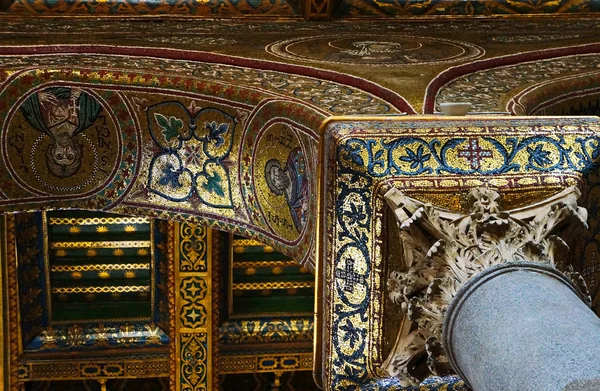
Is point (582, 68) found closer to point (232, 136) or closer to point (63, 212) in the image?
point (232, 136)

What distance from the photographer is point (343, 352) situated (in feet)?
15.5

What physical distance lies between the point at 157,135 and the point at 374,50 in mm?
1263

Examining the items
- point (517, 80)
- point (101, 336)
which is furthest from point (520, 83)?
point (101, 336)

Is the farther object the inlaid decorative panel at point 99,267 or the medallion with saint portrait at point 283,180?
the inlaid decorative panel at point 99,267

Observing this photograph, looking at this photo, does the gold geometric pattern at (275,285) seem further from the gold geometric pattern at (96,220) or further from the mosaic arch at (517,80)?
the mosaic arch at (517,80)

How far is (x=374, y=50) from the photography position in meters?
6.41

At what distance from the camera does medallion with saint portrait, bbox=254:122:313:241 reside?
17.5ft

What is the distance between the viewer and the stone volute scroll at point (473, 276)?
12.9ft

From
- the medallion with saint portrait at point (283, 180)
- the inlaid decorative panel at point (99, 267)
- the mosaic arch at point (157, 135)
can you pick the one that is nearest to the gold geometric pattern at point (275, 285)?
the inlaid decorative panel at point (99, 267)

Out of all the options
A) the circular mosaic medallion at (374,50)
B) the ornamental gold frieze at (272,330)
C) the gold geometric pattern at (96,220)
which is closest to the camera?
the circular mosaic medallion at (374,50)

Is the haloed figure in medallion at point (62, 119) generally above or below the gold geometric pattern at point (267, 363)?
above

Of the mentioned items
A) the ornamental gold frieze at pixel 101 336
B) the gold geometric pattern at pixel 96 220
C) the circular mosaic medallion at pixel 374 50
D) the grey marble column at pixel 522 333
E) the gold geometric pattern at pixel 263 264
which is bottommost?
the ornamental gold frieze at pixel 101 336

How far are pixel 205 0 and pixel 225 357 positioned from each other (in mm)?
2764

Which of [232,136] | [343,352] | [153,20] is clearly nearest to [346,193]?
[343,352]
